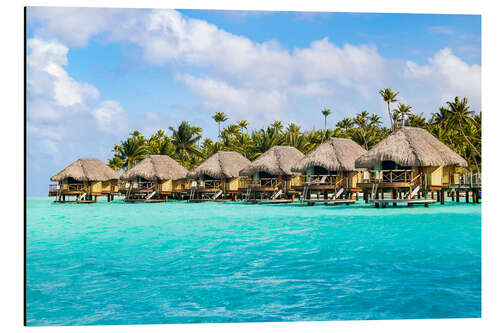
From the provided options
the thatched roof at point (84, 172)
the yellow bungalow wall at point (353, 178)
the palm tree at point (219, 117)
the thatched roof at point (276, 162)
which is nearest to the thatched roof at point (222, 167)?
the thatched roof at point (276, 162)

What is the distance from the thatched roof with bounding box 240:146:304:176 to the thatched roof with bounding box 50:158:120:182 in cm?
955

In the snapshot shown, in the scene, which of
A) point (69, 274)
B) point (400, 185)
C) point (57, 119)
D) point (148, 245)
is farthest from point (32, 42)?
point (400, 185)

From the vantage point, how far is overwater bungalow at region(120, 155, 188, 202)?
3150 centimetres

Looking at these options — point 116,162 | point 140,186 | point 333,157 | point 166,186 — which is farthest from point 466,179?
point 116,162

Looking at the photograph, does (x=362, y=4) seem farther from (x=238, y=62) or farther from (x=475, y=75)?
(x=238, y=62)

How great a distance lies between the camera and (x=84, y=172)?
104 ft

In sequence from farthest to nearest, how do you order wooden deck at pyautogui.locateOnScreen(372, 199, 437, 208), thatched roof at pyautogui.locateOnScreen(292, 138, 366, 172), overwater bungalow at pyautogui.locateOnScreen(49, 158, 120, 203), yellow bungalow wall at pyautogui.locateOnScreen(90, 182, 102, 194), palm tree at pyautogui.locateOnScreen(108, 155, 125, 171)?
1. palm tree at pyautogui.locateOnScreen(108, 155, 125, 171)
2. yellow bungalow wall at pyautogui.locateOnScreen(90, 182, 102, 194)
3. overwater bungalow at pyautogui.locateOnScreen(49, 158, 120, 203)
4. thatched roof at pyautogui.locateOnScreen(292, 138, 366, 172)
5. wooden deck at pyautogui.locateOnScreen(372, 199, 437, 208)

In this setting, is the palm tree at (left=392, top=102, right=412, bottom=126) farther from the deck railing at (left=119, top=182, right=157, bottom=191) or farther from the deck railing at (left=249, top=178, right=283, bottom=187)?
the deck railing at (left=119, top=182, right=157, bottom=191)

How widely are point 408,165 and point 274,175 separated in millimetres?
9650

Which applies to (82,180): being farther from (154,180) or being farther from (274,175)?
(274,175)

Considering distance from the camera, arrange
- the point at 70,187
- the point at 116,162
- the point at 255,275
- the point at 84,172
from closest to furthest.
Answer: the point at 255,275
the point at 84,172
the point at 70,187
the point at 116,162

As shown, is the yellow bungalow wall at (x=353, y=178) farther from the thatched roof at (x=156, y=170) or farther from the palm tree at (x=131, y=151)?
the palm tree at (x=131, y=151)

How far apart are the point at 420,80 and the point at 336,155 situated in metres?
15.5

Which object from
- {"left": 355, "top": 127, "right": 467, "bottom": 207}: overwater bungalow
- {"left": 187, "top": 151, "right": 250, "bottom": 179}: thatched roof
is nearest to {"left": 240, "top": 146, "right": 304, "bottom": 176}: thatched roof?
{"left": 187, "top": 151, "right": 250, "bottom": 179}: thatched roof
